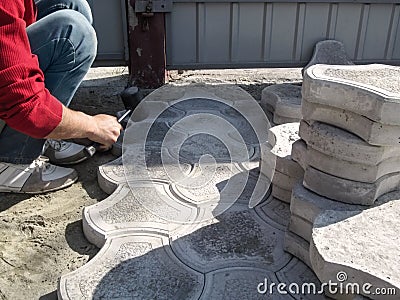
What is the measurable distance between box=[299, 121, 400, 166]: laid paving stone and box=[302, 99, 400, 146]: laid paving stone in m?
0.02

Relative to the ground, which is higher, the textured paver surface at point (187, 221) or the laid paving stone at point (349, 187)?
the laid paving stone at point (349, 187)

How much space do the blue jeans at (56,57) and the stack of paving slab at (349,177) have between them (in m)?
0.82

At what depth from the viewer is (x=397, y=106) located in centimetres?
116

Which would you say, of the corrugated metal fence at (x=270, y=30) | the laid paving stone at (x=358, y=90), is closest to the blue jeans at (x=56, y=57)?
the laid paving stone at (x=358, y=90)

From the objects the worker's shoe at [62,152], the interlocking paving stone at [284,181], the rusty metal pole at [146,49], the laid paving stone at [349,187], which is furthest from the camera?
the rusty metal pole at [146,49]

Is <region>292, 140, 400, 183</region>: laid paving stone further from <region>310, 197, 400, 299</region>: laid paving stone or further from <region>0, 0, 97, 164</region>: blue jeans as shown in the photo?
<region>0, 0, 97, 164</region>: blue jeans

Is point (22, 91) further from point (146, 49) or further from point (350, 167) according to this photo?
point (146, 49)

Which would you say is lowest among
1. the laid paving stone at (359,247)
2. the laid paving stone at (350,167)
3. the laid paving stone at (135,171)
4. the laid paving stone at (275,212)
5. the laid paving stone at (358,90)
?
the laid paving stone at (275,212)

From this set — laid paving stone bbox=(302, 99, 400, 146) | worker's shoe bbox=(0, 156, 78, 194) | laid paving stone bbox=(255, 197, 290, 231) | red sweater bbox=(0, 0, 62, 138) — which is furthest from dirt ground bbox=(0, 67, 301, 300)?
laid paving stone bbox=(302, 99, 400, 146)

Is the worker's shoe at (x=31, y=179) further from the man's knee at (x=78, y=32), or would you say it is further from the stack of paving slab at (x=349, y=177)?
the stack of paving slab at (x=349, y=177)

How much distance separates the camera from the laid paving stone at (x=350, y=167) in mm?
1267

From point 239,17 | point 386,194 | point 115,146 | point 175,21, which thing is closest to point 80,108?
point 115,146

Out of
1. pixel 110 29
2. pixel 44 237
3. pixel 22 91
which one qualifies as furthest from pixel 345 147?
pixel 110 29

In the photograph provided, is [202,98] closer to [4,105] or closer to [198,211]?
[198,211]
